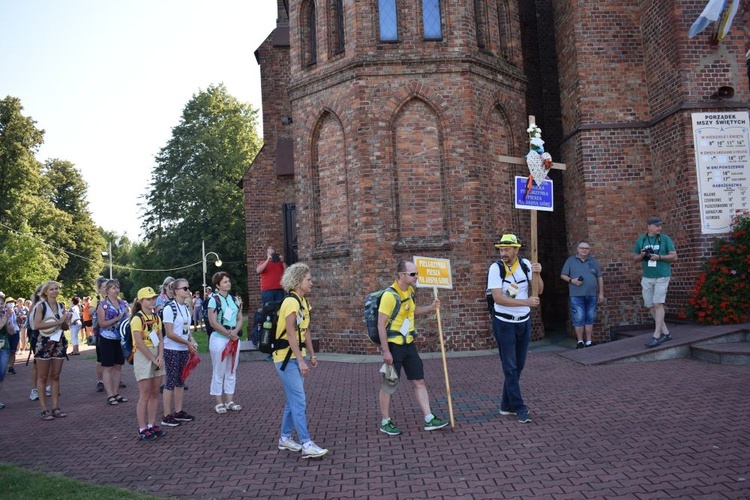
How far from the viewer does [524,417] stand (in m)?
6.39

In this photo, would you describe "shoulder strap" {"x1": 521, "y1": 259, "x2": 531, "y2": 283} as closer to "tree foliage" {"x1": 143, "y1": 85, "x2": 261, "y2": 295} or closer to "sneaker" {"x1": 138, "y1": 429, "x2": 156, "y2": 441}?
"sneaker" {"x1": 138, "y1": 429, "x2": 156, "y2": 441}

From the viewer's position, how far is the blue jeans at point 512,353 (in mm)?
6562

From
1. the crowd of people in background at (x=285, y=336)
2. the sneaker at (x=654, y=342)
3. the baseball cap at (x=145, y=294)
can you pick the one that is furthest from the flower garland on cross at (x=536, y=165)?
the baseball cap at (x=145, y=294)

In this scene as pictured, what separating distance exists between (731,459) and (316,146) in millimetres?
11352

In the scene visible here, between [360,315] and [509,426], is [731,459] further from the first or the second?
[360,315]

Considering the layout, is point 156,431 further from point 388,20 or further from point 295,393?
point 388,20

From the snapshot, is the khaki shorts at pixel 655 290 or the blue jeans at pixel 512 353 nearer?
the blue jeans at pixel 512 353

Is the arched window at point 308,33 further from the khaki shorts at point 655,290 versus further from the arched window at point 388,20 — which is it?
the khaki shorts at point 655,290

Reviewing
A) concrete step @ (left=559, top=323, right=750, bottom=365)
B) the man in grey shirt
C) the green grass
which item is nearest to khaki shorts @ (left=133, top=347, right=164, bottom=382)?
the green grass

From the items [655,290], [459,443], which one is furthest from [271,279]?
[459,443]

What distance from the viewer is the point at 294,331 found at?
5562 millimetres

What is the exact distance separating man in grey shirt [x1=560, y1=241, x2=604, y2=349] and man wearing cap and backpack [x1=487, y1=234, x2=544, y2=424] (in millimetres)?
4895

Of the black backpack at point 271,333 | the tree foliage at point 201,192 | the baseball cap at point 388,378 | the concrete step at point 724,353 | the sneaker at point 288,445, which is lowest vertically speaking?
the sneaker at point 288,445

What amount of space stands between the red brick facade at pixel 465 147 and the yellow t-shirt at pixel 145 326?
609cm
